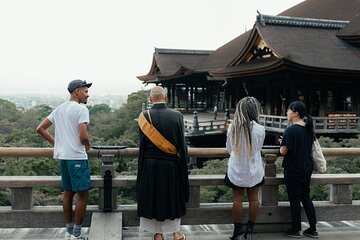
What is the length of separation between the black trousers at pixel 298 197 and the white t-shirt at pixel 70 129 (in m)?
2.14

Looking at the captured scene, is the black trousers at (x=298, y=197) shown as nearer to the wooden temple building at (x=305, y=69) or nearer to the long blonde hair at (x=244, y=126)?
the long blonde hair at (x=244, y=126)

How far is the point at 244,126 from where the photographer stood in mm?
4023

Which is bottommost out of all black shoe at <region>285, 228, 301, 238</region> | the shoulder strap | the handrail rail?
black shoe at <region>285, 228, 301, 238</region>

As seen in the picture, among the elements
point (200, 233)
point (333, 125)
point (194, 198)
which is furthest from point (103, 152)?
point (333, 125)

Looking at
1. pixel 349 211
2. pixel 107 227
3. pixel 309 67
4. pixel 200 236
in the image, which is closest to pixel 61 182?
pixel 107 227

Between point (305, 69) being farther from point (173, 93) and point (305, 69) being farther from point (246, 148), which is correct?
point (173, 93)

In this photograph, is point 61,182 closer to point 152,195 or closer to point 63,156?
point 63,156

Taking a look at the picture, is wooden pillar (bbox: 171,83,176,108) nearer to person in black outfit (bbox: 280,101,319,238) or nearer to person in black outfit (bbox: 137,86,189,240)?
person in black outfit (bbox: 280,101,319,238)

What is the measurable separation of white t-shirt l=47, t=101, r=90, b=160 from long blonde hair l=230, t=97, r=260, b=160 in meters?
1.41

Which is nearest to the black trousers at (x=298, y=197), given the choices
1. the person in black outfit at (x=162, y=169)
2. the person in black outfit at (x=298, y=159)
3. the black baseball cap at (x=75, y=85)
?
the person in black outfit at (x=298, y=159)

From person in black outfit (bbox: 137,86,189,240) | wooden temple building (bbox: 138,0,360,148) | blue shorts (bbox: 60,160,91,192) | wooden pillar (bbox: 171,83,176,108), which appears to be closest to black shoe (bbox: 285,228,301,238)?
person in black outfit (bbox: 137,86,189,240)

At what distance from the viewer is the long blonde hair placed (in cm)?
401

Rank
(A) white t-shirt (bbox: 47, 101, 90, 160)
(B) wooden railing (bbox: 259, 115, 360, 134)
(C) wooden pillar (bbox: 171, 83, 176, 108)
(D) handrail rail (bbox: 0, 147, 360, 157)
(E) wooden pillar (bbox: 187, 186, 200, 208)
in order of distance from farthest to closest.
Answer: (C) wooden pillar (bbox: 171, 83, 176, 108), (B) wooden railing (bbox: 259, 115, 360, 134), (E) wooden pillar (bbox: 187, 186, 200, 208), (D) handrail rail (bbox: 0, 147, 360, 157), (A) white t-shirt (bbox: 47, 101, 90, 160)

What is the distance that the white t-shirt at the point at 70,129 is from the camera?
3.87m
